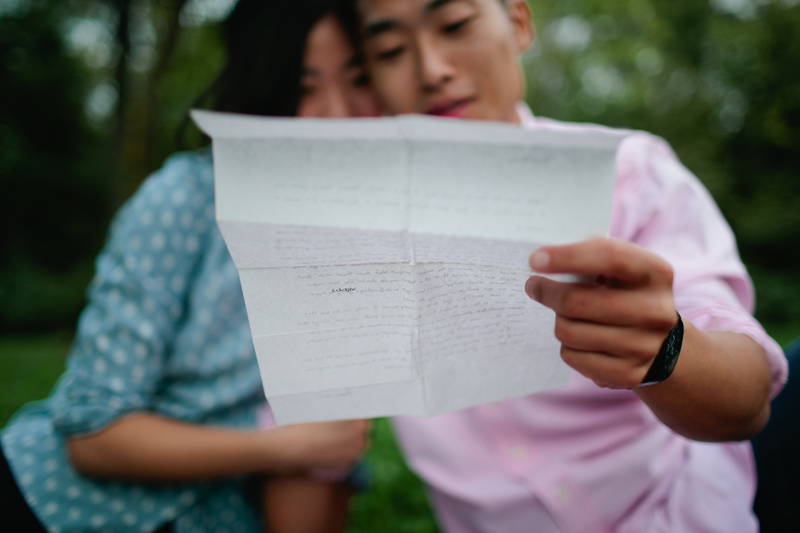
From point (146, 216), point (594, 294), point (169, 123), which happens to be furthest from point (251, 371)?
point (169, 123)

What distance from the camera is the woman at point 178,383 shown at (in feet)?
3.29

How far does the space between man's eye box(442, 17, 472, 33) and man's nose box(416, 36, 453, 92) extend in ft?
0.13

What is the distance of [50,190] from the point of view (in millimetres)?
10344

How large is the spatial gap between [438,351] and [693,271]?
56 cm

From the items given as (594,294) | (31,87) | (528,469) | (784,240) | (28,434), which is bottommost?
(784,240)

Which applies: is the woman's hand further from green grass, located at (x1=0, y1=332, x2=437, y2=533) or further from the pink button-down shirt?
green grass, located at (x1=0, y1=332, x2=437, y2=533)

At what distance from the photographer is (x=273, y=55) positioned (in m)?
1.22

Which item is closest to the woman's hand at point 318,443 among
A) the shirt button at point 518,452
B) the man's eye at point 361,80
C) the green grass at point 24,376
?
the shirt button at point 518,452

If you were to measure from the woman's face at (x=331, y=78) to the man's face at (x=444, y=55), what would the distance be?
0.39ft

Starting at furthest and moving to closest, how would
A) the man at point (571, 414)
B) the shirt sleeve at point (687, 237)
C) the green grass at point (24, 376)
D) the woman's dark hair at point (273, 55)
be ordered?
the green grass at point (24, 376)
the woman's dark hair at point (273, 55)
the man at point (571, 414)
the shirt sleeve at point (687, 237)

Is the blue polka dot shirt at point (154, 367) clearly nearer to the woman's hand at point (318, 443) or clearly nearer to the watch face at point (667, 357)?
the woman's hand at point (318, 443)

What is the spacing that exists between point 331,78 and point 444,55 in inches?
13.9

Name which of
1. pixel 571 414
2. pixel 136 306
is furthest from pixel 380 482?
pixel 136 306

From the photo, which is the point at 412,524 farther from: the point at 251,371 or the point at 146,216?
the point at 146,216
